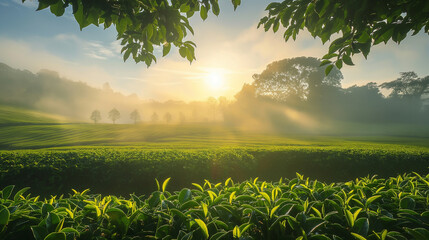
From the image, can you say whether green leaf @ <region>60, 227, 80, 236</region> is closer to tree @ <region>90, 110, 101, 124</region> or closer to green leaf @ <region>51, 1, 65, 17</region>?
green leaf @ <region>51, 1, 65, 17</region>

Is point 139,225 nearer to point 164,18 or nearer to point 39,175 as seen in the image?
point 164,18

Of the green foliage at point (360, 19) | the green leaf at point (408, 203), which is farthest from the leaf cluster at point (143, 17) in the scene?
the green leaf at point (408, 203)

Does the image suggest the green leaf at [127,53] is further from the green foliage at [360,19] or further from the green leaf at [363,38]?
the green leaf at [363,38]

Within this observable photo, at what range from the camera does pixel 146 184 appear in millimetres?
7043

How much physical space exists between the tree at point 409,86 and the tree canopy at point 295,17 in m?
85.1

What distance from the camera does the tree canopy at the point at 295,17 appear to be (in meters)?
2.34

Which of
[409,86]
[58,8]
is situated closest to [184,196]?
[58,8]

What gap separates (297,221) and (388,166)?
10912 millimetres

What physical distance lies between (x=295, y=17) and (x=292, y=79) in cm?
6336

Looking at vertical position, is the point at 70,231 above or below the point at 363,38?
below

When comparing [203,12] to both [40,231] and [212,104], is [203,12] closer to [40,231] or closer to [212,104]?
[40,231]

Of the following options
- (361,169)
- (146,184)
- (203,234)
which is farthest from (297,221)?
(361,169)

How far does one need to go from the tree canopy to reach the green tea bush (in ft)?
15.7

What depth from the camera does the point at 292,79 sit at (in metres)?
61.1
